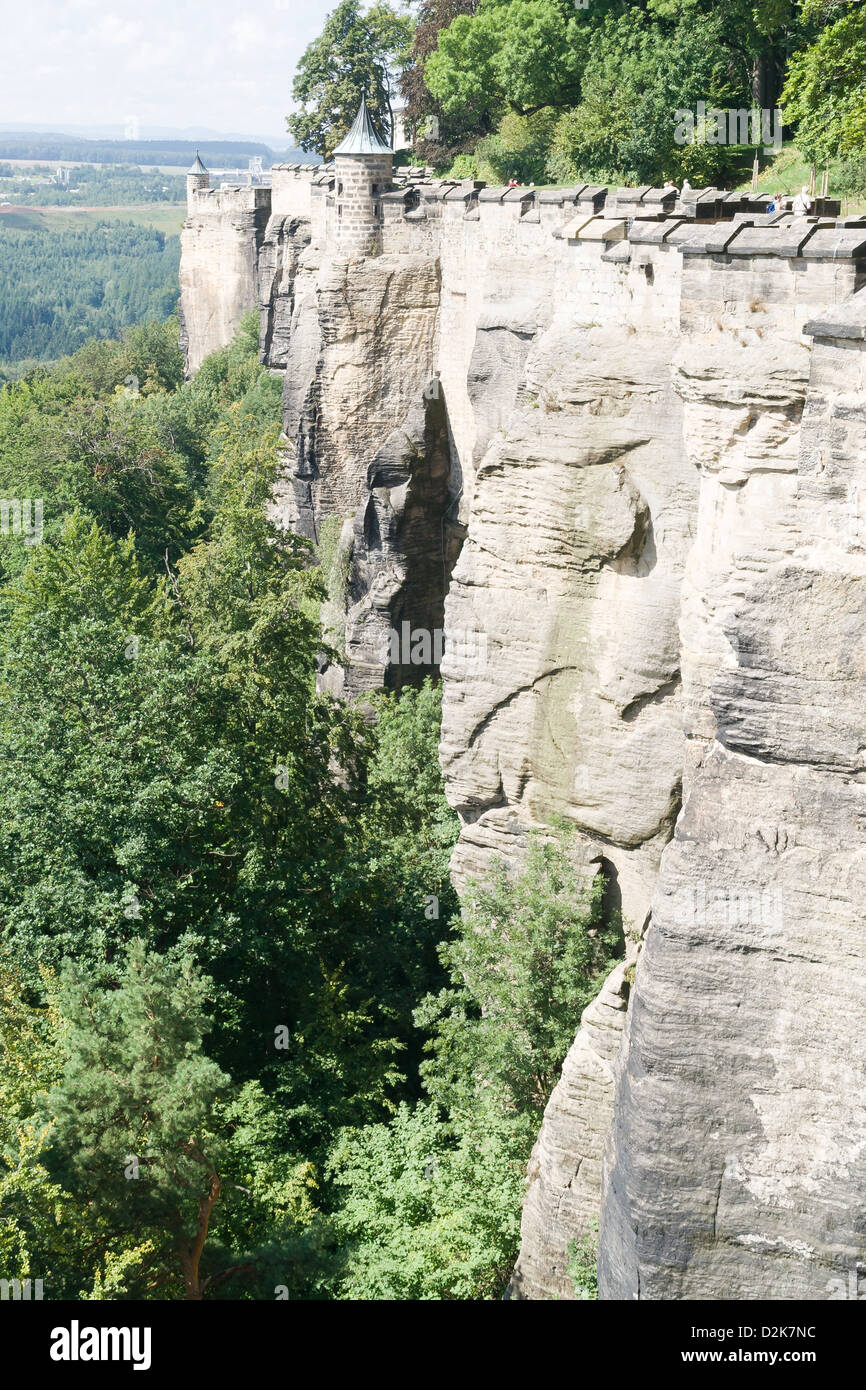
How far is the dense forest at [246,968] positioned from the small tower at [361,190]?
5.77m

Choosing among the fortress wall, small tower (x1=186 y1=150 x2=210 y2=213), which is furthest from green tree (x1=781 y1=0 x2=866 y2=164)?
small tower (x1=186 y1=150 x2=210 y2=213)

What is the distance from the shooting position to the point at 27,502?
35.1 meters

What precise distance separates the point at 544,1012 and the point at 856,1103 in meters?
7.28

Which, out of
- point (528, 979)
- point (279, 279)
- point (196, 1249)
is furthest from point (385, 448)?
point (279, 279)

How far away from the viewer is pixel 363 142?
29547mm

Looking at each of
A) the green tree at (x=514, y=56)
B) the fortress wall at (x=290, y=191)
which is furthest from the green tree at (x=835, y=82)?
the fortress wall at (x=290, y=191)

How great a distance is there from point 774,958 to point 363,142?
23.2 meters

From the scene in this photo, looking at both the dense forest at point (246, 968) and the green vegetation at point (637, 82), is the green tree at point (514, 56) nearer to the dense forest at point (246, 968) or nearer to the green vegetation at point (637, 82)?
the green vegetation at point (637, 82)

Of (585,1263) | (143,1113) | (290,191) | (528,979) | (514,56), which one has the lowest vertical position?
(585,1263)

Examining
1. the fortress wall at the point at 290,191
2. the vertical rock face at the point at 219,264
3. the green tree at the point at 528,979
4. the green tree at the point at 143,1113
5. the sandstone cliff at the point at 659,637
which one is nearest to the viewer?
the sandstone cliff at the point at 659,637

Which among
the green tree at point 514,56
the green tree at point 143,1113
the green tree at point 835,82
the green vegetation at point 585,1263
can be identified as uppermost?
the green tree at point 514,56

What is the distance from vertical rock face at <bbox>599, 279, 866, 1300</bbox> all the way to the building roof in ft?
68.4

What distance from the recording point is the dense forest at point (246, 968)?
14.1 metres

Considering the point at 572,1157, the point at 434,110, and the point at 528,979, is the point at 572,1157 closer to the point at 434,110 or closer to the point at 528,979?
the point at 528,979
